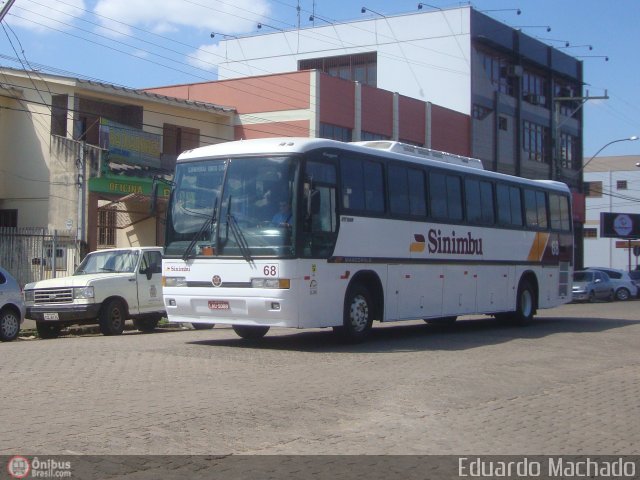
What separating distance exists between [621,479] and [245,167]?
8.63 meters

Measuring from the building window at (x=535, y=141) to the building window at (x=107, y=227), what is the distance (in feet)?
93.6

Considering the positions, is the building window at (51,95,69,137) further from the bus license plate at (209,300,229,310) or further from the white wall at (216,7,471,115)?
the white wall at (216,7,471,115)

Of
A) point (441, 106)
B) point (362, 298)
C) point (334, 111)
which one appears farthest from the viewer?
point (441, 106)

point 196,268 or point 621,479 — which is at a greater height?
point 196,268

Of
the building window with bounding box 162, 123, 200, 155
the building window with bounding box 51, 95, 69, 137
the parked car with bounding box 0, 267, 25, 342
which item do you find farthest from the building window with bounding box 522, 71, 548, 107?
the parked car with bounding box 0, 267, 25, 342

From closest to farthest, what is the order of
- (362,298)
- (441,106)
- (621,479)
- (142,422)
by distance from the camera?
(621,479) → (142,422) → (362,298) → (441,106)

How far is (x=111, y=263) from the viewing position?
1939 centimetres

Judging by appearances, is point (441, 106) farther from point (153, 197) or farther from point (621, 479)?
point (621, 479)

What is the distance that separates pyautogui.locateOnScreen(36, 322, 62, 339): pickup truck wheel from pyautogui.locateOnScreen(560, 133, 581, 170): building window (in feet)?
145

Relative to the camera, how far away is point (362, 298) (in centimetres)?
1516

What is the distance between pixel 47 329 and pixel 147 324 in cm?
236

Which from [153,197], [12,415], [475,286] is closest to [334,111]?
[475,286]

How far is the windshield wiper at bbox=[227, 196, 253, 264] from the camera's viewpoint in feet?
45.1

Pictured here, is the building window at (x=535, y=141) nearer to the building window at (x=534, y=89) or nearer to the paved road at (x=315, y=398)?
the building window at (x=534, y=89)
